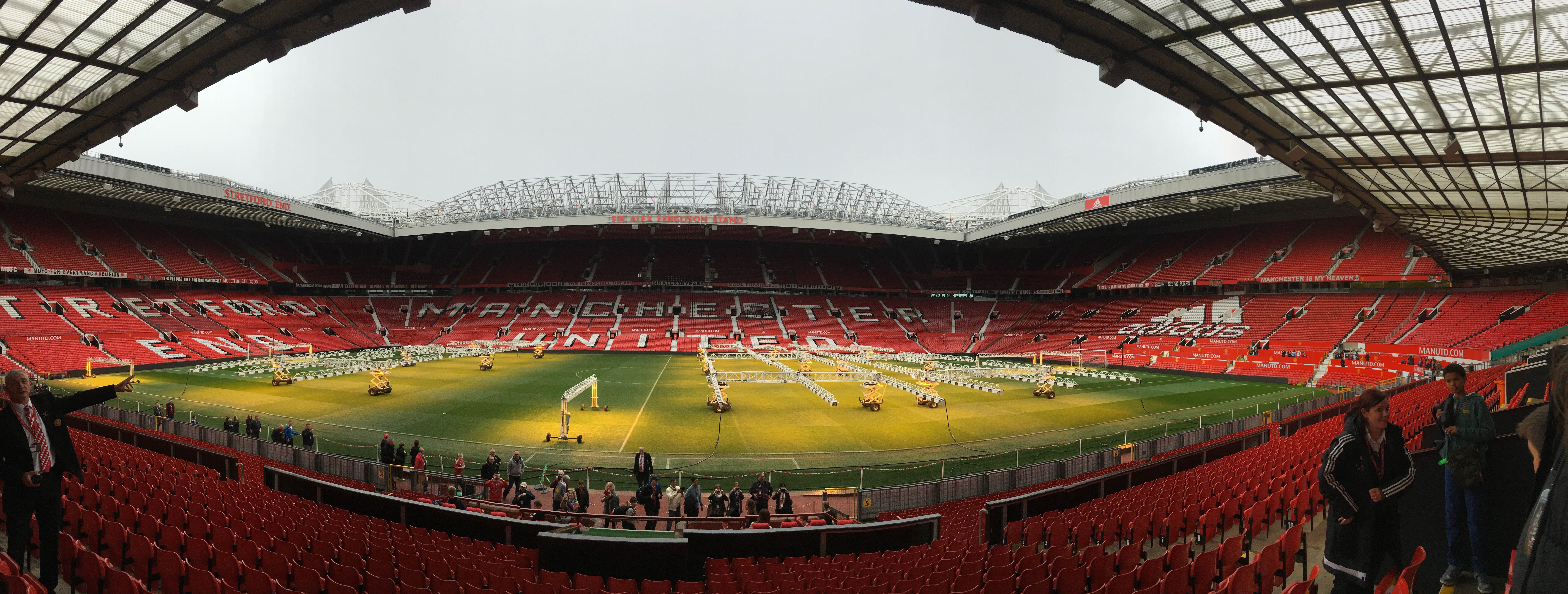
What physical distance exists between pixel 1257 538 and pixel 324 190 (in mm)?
101417

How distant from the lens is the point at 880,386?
89.0 feet

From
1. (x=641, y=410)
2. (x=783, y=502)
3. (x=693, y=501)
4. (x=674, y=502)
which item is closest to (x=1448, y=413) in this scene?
(x=783, y=502)

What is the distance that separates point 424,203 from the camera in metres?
88.0

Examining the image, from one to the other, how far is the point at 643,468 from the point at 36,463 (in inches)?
402

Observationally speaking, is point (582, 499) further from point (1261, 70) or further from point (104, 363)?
point (104, 363)

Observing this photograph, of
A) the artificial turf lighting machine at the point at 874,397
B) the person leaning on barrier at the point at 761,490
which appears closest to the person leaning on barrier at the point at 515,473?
the person leaning on barrier at the point at 761,490

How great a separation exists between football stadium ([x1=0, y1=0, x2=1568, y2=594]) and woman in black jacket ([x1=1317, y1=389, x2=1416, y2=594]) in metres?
0.03

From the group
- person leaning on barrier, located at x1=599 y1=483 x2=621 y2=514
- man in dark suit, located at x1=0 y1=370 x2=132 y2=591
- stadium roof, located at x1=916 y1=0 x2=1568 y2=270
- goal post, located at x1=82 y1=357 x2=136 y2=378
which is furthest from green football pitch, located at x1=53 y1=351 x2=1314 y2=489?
man in dark suit, located at x1=0 y1=370 x2=132 y2=591

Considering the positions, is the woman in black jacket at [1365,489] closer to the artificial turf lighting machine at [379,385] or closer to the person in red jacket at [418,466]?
the person in red jacket at [418,466]

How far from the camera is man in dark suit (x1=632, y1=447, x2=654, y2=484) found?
14.7 metres

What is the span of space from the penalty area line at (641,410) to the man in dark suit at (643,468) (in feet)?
15.8

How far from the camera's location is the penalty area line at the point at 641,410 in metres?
20.6

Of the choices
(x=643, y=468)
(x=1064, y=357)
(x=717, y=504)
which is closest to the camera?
(x=717, y=504)

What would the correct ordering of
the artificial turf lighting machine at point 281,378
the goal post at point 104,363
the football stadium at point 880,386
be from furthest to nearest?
the goal post at point 104,363 → the artificial turf lighting machine at point 281,378 → the football stadium at point 880,386
